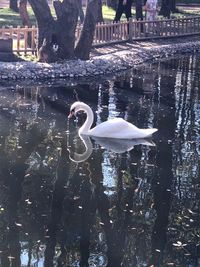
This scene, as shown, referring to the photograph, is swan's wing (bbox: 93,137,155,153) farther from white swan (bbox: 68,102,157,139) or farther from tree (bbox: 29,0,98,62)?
tree (bbox: 29,0,98,62)

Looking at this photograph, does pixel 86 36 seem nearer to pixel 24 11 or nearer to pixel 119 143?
pixel 24 11

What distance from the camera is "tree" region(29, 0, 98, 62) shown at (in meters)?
21.3

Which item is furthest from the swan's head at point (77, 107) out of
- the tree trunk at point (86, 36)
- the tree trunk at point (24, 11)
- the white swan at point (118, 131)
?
the tree trunk at point (24, 11)

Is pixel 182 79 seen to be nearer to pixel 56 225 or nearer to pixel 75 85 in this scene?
pixel 75 85

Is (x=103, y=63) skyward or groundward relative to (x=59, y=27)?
groundward

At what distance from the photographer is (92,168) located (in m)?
11.7

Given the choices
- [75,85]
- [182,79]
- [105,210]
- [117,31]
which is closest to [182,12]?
[117,31]

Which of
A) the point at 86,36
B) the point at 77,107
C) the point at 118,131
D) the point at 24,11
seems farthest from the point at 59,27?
the point at 118,131

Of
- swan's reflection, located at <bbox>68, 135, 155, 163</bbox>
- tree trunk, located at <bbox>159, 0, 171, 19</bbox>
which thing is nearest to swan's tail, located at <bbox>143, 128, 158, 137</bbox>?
swan's reflection, located at <bbox>68, 135, 155, 163</bbox>

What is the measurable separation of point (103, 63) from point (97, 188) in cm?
1180

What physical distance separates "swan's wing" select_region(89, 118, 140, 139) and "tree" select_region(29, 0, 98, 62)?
330 inches

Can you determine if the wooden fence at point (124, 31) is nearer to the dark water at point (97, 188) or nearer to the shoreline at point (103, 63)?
the shoreline at point (103, 63)

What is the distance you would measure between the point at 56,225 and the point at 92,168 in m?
2.68

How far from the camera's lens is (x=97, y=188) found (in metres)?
10.7
